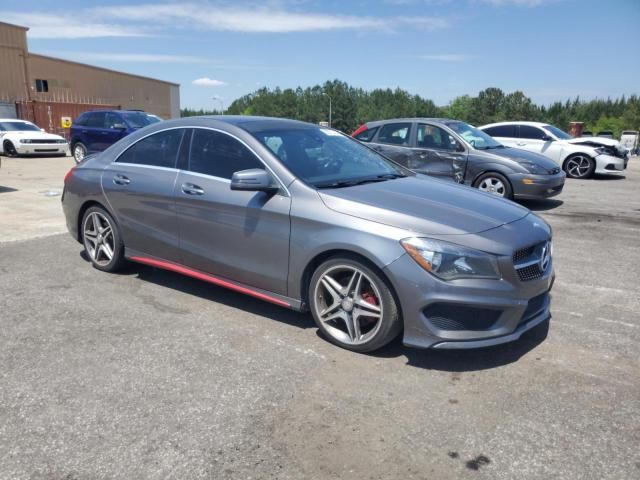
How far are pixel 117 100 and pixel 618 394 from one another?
4999 centimetres

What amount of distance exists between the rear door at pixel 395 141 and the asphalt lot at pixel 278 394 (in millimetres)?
5132

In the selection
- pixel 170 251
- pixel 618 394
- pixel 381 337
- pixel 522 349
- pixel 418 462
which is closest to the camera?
pixel 418 462

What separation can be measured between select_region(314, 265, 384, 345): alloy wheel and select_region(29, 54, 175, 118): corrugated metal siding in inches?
1600

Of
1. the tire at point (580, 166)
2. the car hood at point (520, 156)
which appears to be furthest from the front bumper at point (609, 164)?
the car hood at point (520, 156)

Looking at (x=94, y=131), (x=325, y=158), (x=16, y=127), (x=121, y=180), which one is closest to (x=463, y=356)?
(x=325, y=158)

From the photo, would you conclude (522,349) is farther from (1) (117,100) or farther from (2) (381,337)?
(1) (117,100)

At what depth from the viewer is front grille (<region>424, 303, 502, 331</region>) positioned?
128 inches

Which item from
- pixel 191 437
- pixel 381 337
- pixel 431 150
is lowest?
pixel 191 437

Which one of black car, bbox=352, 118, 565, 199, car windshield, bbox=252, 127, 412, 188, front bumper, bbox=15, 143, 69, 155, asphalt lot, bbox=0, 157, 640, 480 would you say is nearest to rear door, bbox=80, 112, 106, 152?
front bumper, bbox=15, 143, 69, 155

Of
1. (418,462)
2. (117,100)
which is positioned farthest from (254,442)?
(117,100)

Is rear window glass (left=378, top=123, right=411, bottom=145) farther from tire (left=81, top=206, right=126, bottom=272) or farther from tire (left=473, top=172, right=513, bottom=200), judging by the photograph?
tire (left=81, top=206, right=126, bottom=272)

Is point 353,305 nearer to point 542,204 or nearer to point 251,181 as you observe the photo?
point 251,181

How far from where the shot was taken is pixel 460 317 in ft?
10.7

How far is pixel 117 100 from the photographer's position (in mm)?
47031
